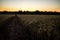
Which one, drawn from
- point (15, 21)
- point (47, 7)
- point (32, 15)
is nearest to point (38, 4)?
point (47, 7)

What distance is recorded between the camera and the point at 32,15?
698mm

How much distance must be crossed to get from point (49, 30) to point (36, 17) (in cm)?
14

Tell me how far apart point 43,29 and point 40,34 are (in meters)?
0.04

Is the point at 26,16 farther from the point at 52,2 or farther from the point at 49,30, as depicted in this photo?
the point at 52,2

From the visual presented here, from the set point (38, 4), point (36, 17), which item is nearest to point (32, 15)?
point (36, 17)

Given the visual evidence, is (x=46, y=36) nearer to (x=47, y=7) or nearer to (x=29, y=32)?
(x=29, y=32)

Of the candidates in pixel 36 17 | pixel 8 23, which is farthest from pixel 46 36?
pixel 8 23

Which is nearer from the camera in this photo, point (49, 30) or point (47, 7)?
point (49, 30)

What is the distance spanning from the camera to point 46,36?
645 millimetres

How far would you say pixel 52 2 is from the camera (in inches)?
37.8

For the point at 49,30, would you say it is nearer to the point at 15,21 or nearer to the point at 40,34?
the point at 40,34

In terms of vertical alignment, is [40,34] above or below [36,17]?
below

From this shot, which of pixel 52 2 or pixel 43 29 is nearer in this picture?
pixel 43 29

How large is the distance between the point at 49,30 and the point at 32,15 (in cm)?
18
